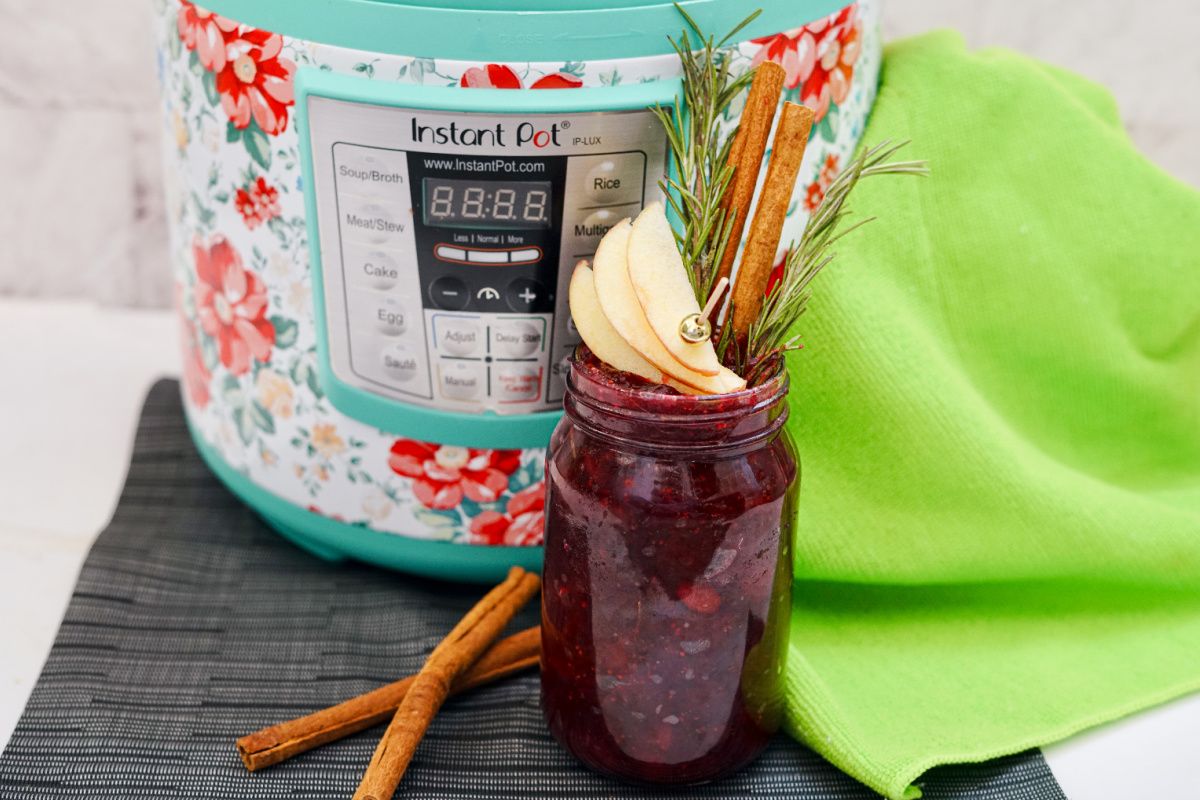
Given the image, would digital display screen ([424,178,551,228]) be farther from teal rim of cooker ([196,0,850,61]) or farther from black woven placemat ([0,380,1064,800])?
black woven placemat ([0,380,1064,800])

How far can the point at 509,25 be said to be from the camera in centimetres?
57

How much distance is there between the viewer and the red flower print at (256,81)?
0.61 meters

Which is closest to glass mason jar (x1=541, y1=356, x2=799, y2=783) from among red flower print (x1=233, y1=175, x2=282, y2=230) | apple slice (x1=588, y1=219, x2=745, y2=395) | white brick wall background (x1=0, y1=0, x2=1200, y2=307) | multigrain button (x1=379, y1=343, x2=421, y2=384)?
apple slice (x1=588, y1=219, x2=745, y2=395)

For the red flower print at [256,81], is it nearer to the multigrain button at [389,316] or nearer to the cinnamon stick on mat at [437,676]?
the multigrain button at [389,316]

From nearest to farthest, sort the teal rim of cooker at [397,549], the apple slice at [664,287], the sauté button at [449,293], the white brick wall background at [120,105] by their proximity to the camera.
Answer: the apple slice at [664,287]
the sauté button at [449,293]
the teal rim of cooker at [397,549]
the white brick wall background at [120,105]

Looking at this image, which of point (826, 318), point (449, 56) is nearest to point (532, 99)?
point (449, 56)

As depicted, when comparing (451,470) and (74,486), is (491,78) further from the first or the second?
(74,486)

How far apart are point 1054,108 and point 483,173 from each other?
0.41 meters

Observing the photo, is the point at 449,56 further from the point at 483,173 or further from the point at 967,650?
the point at 967,650

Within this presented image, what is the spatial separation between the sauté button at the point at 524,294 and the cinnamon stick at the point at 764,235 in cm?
12

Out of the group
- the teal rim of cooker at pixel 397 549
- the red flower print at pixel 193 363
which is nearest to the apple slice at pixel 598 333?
the teal rim of cooker at pixel 397 549

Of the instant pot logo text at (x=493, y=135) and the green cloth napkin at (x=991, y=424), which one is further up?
the instant pot logo text at (x=493, y=135)

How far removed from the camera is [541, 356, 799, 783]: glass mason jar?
1.82 ft

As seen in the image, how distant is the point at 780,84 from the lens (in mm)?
572
